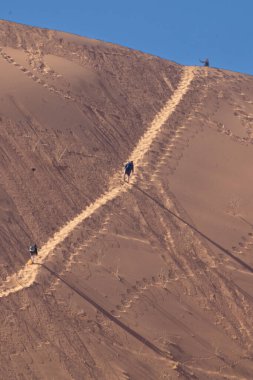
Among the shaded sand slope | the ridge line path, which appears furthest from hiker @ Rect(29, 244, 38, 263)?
the shaded sand slope

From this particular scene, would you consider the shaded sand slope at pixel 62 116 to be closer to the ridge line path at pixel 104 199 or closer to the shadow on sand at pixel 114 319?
the ridge line path at pixel 104 199

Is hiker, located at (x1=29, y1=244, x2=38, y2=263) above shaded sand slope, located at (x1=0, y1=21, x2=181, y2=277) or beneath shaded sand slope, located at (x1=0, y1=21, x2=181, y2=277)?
beneath

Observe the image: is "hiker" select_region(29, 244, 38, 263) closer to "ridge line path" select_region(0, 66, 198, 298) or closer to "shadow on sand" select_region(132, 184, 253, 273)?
"ridge line path" select_region(0, 66, 198, 298)

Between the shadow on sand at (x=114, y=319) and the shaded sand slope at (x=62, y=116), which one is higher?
the shaded sand slope at (x=62, y=116)

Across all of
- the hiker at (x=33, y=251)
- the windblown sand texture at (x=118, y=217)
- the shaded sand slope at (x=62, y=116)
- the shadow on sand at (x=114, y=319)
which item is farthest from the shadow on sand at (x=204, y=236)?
the hiker at (x=33, y=251)

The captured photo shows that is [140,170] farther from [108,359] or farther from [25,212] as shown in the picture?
[108,359]

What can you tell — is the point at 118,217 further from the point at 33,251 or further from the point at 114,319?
the point at 114,319
